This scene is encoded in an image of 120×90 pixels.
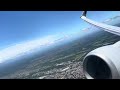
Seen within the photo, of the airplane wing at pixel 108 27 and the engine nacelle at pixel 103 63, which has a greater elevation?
the airplane wing at pixel 108 27

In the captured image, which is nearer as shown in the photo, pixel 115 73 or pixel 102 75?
pixel 115 73

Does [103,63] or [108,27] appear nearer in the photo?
[103,63]

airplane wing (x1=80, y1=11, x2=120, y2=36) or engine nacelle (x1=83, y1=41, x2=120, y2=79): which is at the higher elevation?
airplane wing (x1=80, y1=11, x2=120, y2=36)

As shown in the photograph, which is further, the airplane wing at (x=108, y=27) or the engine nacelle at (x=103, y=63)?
the airplane wing at (x=108, y=27)
